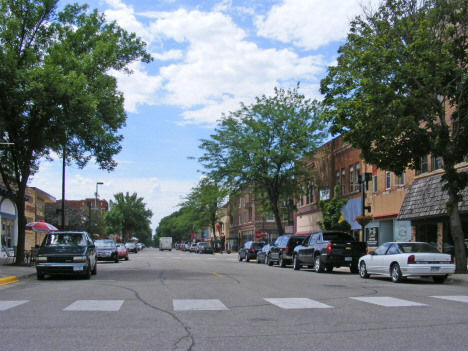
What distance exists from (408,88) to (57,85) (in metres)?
13.9

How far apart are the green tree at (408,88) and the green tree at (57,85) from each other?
10.3 metres

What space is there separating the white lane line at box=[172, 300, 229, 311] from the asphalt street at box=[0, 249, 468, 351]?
0.8 inches

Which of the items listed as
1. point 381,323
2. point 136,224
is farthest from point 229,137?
point 136,224

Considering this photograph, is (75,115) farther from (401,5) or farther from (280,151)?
(280,151)

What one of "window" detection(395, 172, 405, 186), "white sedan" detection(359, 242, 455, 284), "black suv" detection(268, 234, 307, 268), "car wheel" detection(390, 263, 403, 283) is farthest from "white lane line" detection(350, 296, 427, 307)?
"window" detection(395, 172, 405, 186)

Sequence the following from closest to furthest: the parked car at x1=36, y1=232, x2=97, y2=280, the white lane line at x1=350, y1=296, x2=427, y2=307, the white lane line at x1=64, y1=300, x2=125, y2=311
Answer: the white lane line at x1=64, y1=300, x2=125, y2=311
the white lane line at x1=350, y1=296, x2=427, y2=307
the parked car at x1=36, y1=232, x2=97, y2=280

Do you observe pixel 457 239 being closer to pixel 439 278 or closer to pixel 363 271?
pixel 439 278

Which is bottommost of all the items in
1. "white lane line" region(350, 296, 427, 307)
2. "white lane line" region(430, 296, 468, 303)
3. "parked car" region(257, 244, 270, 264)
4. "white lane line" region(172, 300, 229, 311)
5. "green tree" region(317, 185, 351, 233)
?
"parked car" region(257, 244, 270, 264)

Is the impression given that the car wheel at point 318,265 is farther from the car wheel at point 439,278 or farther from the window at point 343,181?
the window at point 343,181

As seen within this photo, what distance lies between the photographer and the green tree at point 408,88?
62.6 feet

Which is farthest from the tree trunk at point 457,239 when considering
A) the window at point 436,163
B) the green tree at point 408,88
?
the window at point 436,163

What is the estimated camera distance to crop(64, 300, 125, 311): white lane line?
389 inches

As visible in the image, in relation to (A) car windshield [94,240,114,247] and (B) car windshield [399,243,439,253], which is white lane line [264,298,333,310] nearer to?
(B) car windshield [399,243,439,253]

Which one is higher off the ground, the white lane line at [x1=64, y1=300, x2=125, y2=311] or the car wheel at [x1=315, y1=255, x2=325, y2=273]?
the white lane line at [x1=64, y1=300, x2=125, y2=311]
